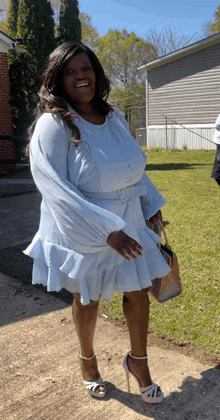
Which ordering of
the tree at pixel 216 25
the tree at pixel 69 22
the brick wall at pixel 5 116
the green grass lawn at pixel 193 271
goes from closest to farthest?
the green grass lawn at pixel 193 271 → the brick wall at pixel 5 116 → the tree at pixel 69 22 → the tree at pixel 216 25

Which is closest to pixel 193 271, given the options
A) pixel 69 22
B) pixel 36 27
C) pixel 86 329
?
pixel 86 329

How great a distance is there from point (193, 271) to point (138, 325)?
7.09 ft

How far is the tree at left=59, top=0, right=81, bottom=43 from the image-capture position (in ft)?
48.1

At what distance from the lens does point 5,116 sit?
12.9 m

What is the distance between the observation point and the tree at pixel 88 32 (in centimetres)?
4416

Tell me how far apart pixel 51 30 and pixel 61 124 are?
1325 cm

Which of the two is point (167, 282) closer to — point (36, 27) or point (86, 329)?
point (86, 329)

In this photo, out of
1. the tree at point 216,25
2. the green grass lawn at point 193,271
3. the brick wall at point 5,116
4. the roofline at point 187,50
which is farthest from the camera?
the tree at point 216,25

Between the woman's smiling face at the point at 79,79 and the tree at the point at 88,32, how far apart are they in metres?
45.1

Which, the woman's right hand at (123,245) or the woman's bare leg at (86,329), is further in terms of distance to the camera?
the woman's bare leg at (86,329)

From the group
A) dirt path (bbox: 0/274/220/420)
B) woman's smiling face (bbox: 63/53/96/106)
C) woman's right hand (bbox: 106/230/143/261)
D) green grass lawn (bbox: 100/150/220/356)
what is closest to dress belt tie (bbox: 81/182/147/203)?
woman's right hand (bbox: 106/230/143/261)

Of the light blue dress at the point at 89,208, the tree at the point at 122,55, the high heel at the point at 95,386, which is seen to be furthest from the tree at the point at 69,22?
the tree at the point at 122,55

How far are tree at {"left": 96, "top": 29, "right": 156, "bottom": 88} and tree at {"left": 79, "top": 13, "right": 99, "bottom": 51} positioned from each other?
583 millimetres

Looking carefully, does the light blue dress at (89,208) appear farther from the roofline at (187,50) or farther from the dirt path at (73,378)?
the roofline at (187,50)
